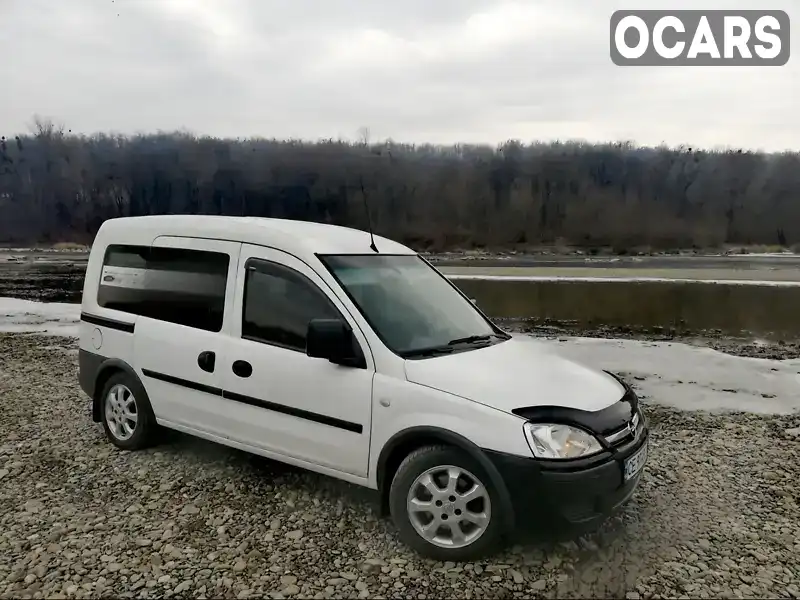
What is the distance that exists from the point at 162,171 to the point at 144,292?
8124cm

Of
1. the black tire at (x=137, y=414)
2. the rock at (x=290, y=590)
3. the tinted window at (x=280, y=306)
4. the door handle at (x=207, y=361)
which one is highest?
the tinted window at (x=280, y=306)

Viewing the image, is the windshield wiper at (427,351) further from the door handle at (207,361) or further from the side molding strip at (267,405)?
the door handle at (207,361)

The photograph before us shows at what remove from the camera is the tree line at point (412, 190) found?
74.2 metres

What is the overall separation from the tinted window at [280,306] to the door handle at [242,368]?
0.62 feet

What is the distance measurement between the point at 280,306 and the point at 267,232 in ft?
1.96

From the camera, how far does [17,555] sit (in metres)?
3.69

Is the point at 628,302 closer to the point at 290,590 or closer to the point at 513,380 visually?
the point at 513,380

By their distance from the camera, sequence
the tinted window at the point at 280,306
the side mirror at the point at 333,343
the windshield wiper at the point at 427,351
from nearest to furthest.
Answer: the side mirror at the point at 333,343, the windshield wiper at the point at 427,351, the tinted window at the point at 280,306

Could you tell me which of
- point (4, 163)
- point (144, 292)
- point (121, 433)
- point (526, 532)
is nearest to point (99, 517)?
point (121, 433)

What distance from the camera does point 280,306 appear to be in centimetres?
430

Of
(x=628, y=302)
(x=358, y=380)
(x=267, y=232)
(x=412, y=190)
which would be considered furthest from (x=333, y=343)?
(x=412, y=190)

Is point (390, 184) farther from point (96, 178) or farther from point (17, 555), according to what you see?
point (17, 555)

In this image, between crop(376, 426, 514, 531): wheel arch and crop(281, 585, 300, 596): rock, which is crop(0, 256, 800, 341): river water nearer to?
crop(376, 426, 514, 531): wheel arch

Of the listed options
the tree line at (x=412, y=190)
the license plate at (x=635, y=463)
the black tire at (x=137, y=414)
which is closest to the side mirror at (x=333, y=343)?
the license plate at (x=635, y=463)
